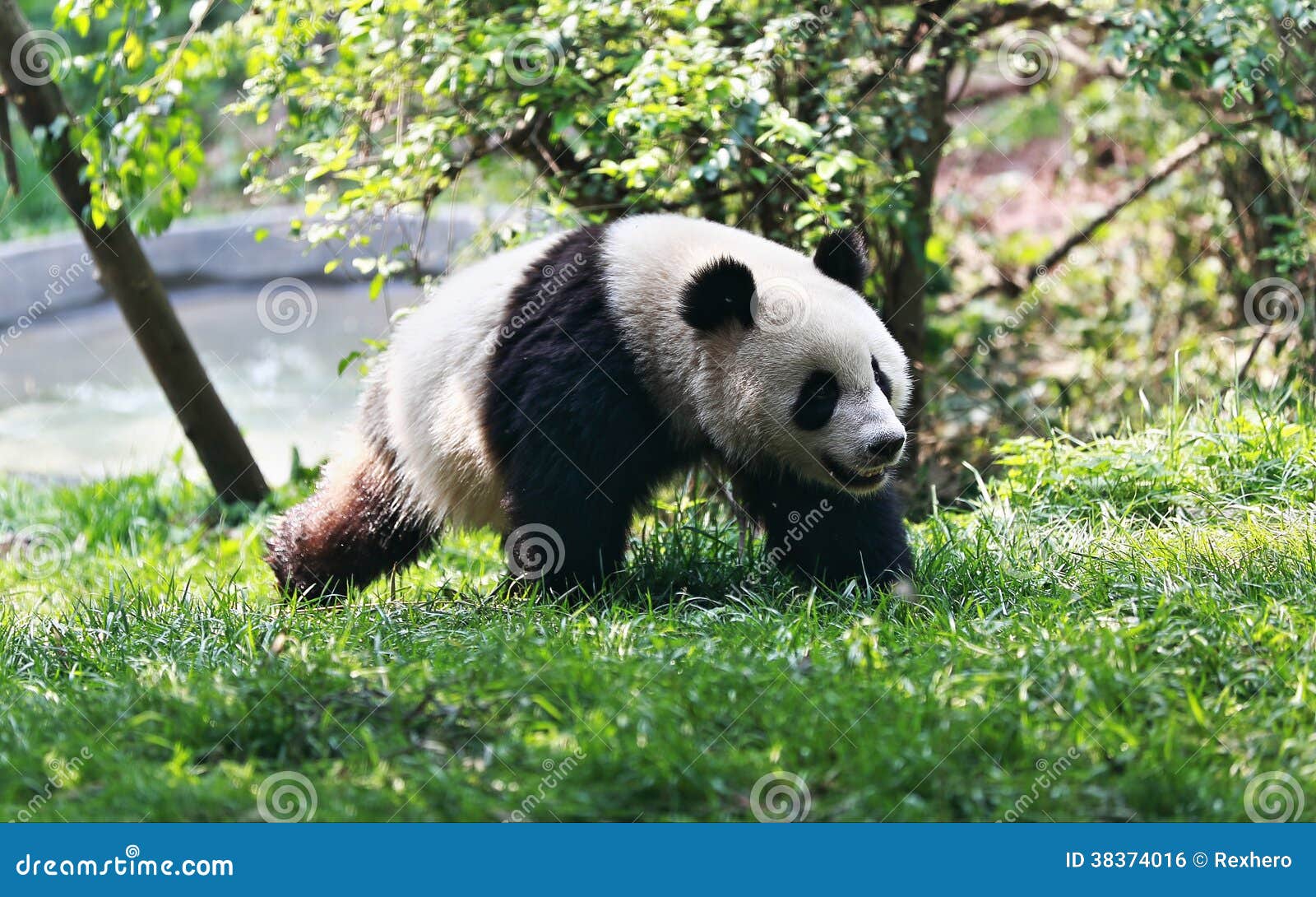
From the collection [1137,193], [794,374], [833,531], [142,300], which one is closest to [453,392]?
[794,374]

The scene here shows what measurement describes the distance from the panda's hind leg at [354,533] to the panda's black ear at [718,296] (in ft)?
4.95

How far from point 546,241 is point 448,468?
0.97 m

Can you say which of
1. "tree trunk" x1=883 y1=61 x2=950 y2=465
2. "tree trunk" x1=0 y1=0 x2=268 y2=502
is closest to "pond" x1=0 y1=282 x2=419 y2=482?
"tree trunk" x1=0 y1=0 x2=268 y2=502

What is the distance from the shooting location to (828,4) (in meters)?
6.38

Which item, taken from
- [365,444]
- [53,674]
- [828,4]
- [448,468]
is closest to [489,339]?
[448,468]

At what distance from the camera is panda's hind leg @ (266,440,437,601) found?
5.30 m

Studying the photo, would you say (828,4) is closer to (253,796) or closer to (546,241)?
(546,241)

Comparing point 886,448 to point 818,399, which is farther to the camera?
point 818,399

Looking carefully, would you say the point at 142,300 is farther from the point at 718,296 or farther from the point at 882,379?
the point at 882,379

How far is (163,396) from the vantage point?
11180 mm

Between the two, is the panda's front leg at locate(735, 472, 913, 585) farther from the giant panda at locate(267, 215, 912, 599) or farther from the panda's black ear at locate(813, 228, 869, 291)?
the panda's black ear at locate(813, 228, 869, 291)

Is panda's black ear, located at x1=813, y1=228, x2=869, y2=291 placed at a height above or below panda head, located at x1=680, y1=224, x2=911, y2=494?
above

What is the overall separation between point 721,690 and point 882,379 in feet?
4.97

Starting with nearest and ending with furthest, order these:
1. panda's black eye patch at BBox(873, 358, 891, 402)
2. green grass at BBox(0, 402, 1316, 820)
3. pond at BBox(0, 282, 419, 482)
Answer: green grass at BBox(0, 402, 1316, 820) → panda's black eye patch at BBox(873, 358, 891, 402) → pond at BBox(0, 282, 419, 482)
